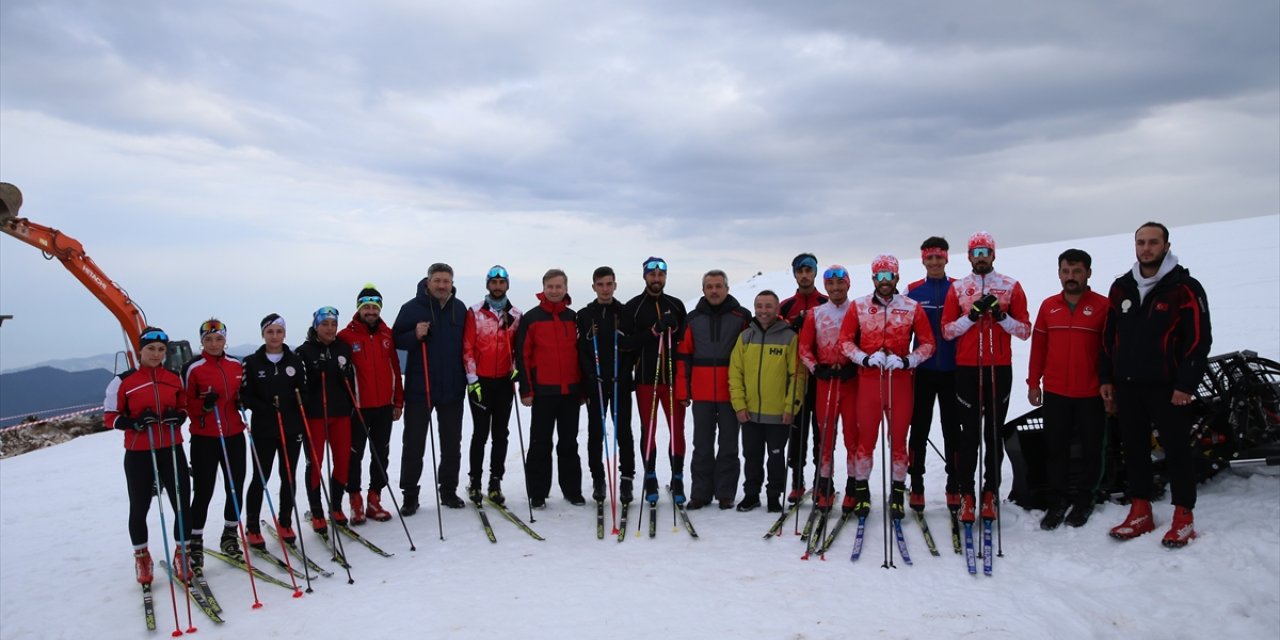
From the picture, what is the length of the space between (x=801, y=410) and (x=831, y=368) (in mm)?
666

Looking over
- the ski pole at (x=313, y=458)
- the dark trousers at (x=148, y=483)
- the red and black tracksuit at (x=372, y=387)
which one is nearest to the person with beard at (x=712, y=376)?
the red and black tracksuit at (x=372, y=387)

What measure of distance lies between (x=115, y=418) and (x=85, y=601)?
1.49 meters

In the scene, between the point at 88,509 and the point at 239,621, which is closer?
the point at 239,621

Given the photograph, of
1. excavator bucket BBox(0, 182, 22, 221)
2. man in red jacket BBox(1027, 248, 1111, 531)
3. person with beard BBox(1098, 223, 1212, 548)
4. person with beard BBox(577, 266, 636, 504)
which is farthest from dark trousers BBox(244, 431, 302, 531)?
excavator bucket BBox(0, 182, 22, 221)

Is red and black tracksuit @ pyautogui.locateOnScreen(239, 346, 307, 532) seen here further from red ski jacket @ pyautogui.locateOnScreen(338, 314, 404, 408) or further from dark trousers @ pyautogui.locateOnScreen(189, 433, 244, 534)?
red ski jacket @ pyautogui.locateOnScreen(338, 314, 404, 408)

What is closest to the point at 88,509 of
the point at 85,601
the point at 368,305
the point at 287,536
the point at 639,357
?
the point at 85,601

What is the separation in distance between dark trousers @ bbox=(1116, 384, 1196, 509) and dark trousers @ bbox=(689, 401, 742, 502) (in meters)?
2.87

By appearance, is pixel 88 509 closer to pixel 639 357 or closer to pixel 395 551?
pixel 395 551

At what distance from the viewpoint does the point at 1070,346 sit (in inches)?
207

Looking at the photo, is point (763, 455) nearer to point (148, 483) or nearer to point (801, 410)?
point (801, 410)

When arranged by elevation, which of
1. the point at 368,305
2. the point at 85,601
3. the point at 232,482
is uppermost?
the point at 368,305

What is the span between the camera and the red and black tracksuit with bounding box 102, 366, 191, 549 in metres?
5.02

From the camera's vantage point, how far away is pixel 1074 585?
14.9 ft

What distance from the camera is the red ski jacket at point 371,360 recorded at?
6.13m
